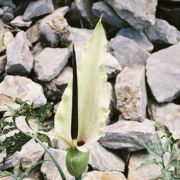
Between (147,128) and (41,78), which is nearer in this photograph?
(147,128)

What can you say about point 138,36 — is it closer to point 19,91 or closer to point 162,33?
point 162,33

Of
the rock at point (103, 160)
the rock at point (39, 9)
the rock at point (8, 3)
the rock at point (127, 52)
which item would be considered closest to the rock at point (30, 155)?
the rock at point (103, 160)

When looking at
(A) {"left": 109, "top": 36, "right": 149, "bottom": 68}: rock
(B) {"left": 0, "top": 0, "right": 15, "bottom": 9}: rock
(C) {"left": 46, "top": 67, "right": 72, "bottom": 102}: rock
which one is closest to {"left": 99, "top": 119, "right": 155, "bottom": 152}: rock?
(C) {"left": 46, "top": 67, "right": 72, "bottom": 102}: rock

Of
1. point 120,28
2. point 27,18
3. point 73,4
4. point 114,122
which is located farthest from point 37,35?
point 114,122

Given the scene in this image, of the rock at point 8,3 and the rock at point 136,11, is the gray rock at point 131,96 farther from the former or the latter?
the rock at point 8,3

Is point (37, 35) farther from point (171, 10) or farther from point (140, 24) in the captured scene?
point (171, 10)

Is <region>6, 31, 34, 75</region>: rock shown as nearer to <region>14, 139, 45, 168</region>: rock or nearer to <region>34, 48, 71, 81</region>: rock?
<region>34, 48, 71, 81</region>: rock

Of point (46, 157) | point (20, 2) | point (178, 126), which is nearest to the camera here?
point (46, 157)

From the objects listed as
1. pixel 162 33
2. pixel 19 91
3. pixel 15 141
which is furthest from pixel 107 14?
pixel 15 141
